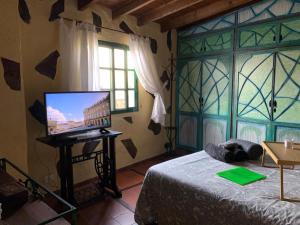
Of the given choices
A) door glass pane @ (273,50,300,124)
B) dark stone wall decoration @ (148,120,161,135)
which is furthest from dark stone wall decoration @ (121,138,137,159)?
door glass pane @ (273,50,300,124)

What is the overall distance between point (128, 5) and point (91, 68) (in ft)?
3.29

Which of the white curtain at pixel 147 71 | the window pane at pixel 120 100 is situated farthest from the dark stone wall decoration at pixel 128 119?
the white curtain at pixel 147 71

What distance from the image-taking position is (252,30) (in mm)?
3336

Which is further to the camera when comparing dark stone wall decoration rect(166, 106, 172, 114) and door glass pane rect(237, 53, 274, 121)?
dark stone wall decoration rect(166, 106, 172, 114)

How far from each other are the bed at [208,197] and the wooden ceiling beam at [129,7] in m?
2.06

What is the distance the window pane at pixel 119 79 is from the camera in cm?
353

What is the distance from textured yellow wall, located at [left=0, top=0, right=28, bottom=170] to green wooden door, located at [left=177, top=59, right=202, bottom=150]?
2.81 meters

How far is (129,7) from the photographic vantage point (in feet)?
10.3

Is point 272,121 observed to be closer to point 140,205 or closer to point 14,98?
point 140,205

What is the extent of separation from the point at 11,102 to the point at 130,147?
205cm

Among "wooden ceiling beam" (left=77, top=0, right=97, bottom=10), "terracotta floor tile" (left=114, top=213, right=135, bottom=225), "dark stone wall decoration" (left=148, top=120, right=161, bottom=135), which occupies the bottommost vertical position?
"terracotta floor tile" (left=114, top=213, right=135, bottom=225)

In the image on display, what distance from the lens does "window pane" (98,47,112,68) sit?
130 inches

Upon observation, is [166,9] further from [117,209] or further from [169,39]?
[117,209]

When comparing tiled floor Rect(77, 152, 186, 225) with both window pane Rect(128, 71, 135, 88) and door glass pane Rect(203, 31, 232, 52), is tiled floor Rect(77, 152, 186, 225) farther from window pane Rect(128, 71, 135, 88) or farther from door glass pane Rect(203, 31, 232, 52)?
door glass pane Rect(203, 31, 232, 52)
